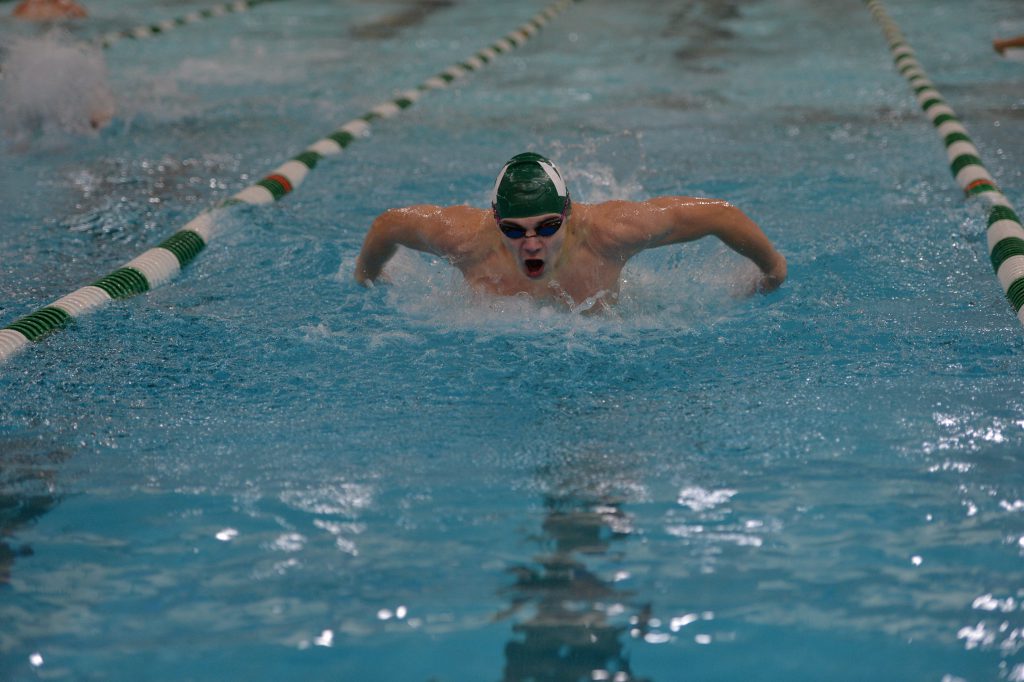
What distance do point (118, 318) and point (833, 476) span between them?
214 centimetres

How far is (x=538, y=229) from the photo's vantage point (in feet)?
9.59

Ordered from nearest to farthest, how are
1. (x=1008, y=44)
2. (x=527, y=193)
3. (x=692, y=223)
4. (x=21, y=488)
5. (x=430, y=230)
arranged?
(x=21, y=488)
(x=527, y=193)
(x=692, y=223)
(x=430, y=230)
(x=1008, y=44)

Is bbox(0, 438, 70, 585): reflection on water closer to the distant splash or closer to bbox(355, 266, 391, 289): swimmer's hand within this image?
bbox(355, 266, 391, 289): swimmer's hand

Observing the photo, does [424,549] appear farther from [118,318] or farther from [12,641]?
[118,318]

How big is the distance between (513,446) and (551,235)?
0.72 m

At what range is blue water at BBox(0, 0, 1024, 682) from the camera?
1.86 metres

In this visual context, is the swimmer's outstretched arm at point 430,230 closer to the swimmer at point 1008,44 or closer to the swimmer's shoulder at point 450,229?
the swimmer's shoulder at point 450,229

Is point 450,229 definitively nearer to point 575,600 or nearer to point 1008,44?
point 575,600

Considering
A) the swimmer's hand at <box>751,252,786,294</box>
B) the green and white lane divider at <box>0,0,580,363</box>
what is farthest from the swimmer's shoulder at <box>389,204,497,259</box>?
the green and white lane divider at <box>0,0,580,363</box>

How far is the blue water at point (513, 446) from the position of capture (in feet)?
6.09

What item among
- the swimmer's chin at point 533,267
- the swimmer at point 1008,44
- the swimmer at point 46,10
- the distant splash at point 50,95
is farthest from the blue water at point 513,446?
the swimmer at point 46,10

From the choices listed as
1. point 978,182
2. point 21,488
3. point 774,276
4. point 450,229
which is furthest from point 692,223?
point 978,182

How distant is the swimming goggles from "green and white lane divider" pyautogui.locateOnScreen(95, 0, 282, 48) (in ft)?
21.5

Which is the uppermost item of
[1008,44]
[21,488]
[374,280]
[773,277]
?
[1008,44]
